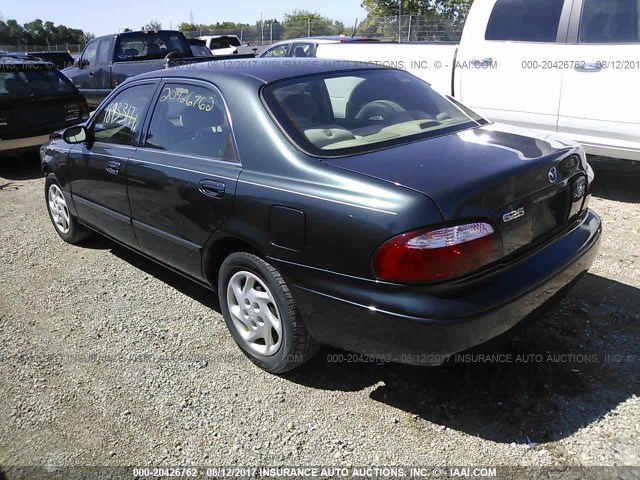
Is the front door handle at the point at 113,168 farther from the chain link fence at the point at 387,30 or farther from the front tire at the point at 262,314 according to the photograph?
the chain link fence at the point at 387,30

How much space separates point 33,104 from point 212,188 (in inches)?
256

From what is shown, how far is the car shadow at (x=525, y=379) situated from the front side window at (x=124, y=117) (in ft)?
6.73

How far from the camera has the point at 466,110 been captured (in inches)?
145

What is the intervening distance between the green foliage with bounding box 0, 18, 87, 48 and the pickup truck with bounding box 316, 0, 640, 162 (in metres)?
68.8

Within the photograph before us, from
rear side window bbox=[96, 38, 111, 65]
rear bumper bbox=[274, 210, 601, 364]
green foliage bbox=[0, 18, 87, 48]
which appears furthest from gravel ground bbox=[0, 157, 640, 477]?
green foliage bbox=[0, 18, 87, 48]

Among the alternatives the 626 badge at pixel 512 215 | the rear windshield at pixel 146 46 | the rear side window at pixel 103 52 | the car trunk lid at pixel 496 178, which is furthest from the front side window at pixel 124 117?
the rear side window at pixel 103 52

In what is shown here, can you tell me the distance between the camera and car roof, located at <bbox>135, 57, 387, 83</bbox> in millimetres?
3250

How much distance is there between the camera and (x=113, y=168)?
3.94m

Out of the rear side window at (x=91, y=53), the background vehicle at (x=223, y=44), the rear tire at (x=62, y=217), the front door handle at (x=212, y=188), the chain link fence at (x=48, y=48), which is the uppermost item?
the chain link fence at (x=48, y=48)

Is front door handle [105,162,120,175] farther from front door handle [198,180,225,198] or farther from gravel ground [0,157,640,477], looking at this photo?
front door handle [198,180,225,198]

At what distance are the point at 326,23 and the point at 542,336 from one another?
1111 inches

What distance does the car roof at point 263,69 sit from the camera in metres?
3.25

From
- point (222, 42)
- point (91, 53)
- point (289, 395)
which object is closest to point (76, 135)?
point (289, 395)

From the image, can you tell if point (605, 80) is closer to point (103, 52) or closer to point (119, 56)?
point (119, 56)
